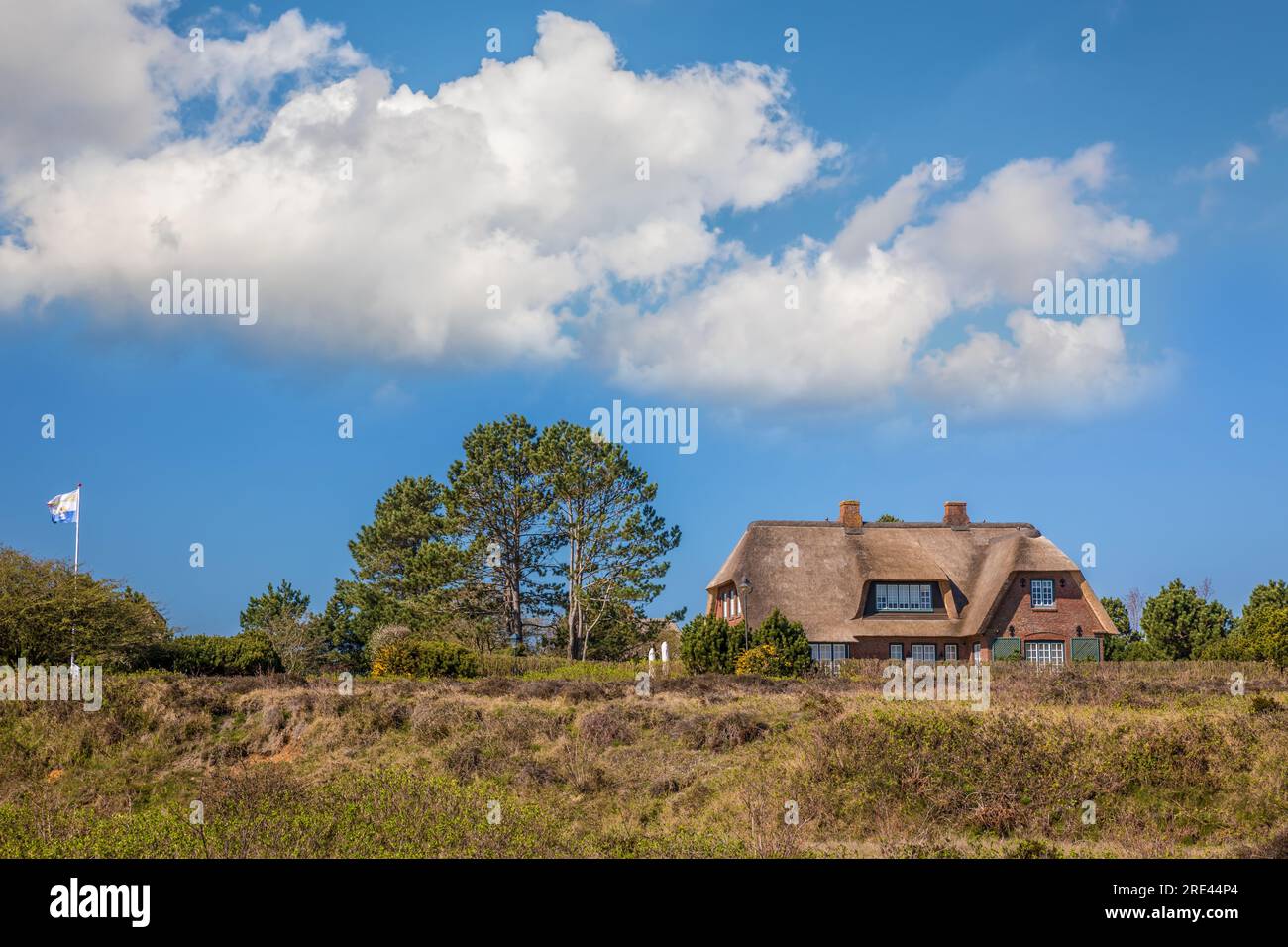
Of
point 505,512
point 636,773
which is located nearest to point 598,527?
point 505,512

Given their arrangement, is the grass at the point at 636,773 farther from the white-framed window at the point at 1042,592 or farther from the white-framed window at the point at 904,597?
the white-framed window at the point at 904,597

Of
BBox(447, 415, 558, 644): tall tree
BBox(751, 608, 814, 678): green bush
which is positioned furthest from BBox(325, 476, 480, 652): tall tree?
BBox(751, 608, 814, 678): green bush

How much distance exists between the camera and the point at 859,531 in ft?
175

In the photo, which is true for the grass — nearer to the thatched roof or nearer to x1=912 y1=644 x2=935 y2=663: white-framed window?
the thatched roof

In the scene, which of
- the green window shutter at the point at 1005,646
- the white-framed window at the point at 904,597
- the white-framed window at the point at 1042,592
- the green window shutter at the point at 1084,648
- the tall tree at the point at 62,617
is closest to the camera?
the tall tree at the point at 62,617

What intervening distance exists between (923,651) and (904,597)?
258 centimetres

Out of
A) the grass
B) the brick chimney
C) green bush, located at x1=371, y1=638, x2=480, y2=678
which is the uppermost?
the brick chimney

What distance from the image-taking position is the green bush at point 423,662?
36969mm

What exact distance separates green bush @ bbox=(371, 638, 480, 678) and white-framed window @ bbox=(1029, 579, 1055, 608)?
86.1 ft

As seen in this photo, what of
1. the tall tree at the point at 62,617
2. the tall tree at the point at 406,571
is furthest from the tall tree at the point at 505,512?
the tall tree at the point at 62,617

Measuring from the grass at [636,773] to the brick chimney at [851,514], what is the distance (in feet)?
77.9

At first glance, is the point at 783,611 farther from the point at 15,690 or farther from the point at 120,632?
the point at 15,690

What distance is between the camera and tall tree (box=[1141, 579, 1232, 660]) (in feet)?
168

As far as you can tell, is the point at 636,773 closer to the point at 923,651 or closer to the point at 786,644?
the point at 786,644
